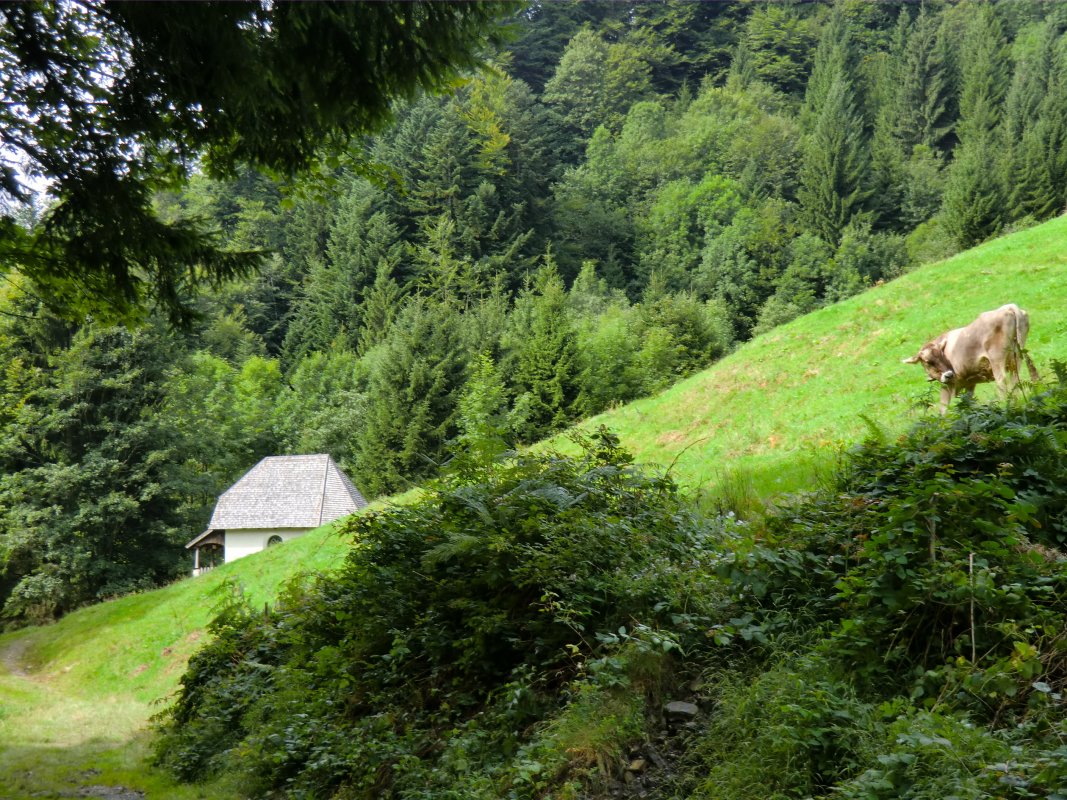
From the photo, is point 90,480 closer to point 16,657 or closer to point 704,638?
point 16,657

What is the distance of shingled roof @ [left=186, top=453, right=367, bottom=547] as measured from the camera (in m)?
37.1

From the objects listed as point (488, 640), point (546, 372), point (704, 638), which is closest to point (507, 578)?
point (488, 640)

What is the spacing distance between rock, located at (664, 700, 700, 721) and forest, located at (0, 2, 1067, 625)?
2027cm

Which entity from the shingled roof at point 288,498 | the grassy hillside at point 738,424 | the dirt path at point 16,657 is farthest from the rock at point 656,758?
the shingled roof at point 288,498

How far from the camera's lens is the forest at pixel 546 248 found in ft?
123

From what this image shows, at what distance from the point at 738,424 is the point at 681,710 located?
1507cm

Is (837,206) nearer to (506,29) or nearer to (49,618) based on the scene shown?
(49,618)

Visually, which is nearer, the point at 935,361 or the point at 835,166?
the point at 935,361

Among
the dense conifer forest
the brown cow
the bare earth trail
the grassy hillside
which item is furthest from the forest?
the brown cow

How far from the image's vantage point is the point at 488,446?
7.30m

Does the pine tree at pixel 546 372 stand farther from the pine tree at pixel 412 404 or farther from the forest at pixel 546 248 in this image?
the pine tree at pixel 412 404

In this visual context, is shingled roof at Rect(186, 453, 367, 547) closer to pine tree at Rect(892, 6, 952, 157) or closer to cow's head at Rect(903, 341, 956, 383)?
cow's head at Rect(903, 341, 956, 383)

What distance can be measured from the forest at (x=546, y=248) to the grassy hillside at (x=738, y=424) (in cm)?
814

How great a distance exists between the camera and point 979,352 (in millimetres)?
10789
